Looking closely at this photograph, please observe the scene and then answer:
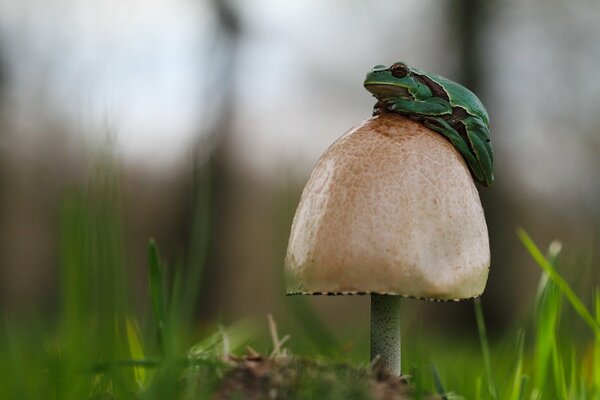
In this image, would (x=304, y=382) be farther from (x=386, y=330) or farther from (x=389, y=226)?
(x=386, y=330)

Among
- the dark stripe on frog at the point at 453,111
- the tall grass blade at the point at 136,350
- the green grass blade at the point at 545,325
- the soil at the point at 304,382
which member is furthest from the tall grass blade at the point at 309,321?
the dark stripe on frog at the point at 453,111

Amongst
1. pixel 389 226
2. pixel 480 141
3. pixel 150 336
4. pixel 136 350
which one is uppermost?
pixel 480 141

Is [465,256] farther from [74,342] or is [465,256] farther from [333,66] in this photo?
[333,66]

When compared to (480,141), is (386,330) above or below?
below

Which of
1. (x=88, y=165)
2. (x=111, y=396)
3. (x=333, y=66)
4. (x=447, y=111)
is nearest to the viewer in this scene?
(x=88, y=165)

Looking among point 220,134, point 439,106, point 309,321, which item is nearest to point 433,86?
point 439,106

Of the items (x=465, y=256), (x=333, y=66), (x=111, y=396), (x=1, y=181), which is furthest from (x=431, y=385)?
(x=1, y=181)

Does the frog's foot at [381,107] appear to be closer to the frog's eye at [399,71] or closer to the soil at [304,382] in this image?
the frog's eye at [399,71]
